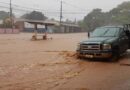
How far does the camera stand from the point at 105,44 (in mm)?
13703

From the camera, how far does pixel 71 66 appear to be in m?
12.8

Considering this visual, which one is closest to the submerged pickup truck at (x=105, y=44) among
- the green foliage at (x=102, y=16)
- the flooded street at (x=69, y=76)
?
the flooded street at (x=69, y=76)

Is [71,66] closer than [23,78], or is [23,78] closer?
[23,78]

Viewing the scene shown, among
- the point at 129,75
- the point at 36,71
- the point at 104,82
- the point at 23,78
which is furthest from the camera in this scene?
the point at 36,71

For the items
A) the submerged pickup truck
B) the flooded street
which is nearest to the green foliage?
the submerged pickup truck

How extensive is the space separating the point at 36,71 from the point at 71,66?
2.11 metres

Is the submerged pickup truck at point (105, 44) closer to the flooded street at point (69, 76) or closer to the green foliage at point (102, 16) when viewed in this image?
the flooded street at point (69, 76)

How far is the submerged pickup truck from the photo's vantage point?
13.7m

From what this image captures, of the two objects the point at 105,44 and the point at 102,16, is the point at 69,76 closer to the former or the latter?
the point at 105,44

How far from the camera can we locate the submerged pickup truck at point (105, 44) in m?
→ 13.7

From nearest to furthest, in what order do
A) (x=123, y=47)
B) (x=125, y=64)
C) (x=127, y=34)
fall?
(x=125, y=64)
(x=123, y=47)
(x=127, y=34)

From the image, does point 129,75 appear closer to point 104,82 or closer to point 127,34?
point 104,82

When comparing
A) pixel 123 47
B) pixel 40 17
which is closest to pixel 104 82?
pixel 123 47

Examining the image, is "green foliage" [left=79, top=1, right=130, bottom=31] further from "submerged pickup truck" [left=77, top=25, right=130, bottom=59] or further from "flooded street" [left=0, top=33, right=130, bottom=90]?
"flooded street" [left=0, top=33, right=130, bottom=90]
